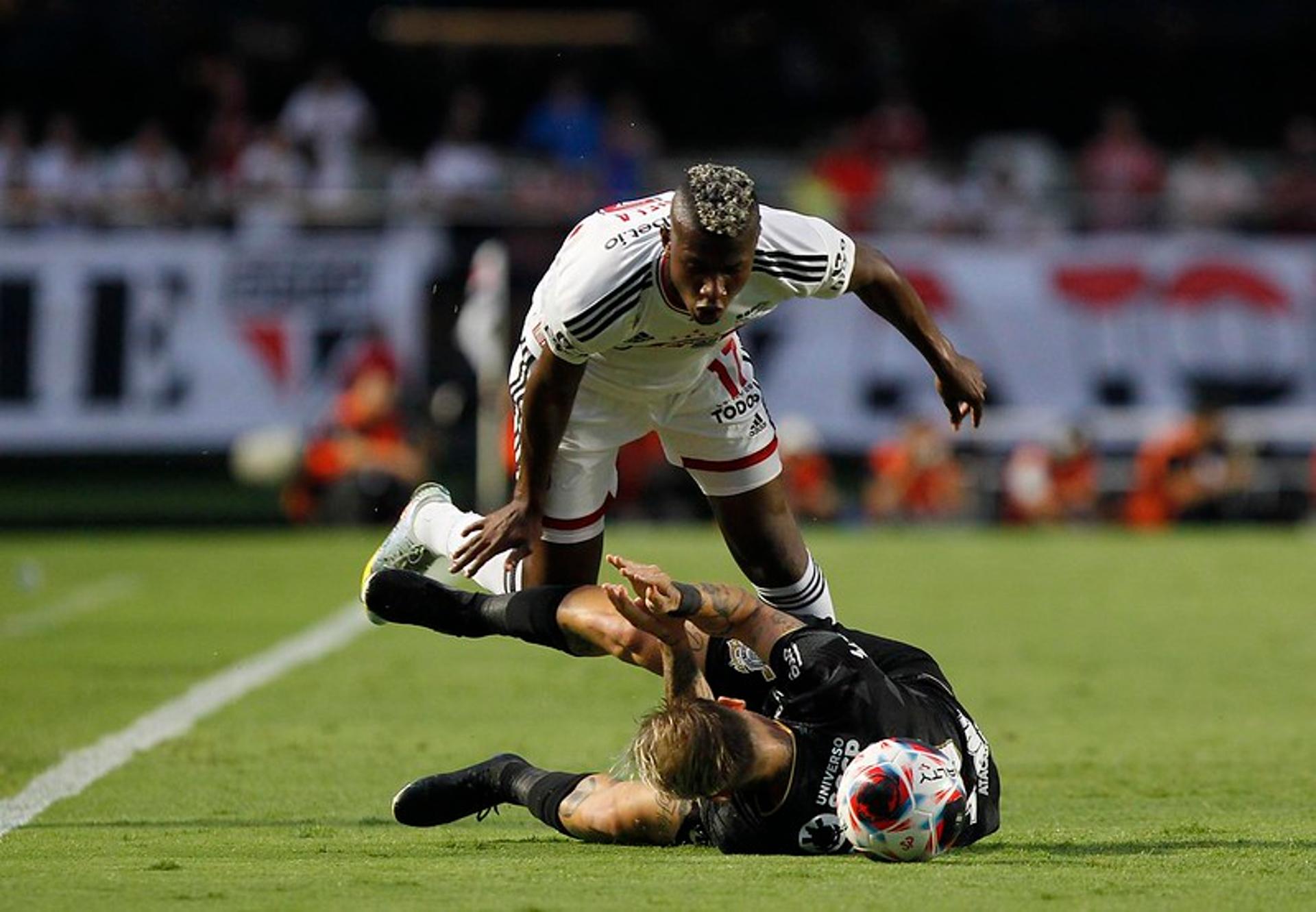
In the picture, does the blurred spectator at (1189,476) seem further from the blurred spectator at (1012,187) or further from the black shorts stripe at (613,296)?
the black shorts stripe at (613,296)

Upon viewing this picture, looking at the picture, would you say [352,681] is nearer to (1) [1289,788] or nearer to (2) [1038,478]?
(1) [1289,788]

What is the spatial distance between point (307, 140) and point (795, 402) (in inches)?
211

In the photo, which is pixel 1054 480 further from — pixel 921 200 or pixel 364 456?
pixel 364 456

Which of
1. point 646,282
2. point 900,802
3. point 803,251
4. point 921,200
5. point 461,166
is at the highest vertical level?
point 461,166

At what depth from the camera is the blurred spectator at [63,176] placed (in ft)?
67.8

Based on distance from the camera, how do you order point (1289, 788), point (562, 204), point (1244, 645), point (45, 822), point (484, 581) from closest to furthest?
point (45, 822)
point (1289, 788)
point (484, 581)
point (1244, 645)
point (562, 204)

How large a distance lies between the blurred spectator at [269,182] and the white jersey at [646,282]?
13924 mm

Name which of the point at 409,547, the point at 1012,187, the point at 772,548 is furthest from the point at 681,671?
the point at 1012,187

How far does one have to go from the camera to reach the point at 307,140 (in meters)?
21.7

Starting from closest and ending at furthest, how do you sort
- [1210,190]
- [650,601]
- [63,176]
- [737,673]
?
[650,601] < [737,673] < [63,176] < [1210,190]

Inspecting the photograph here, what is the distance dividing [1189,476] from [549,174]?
668 cm

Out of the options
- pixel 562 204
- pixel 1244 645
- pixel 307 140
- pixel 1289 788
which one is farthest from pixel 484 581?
pixel 307 140

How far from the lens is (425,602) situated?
709 centimetres

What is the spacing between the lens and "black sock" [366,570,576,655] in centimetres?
672
